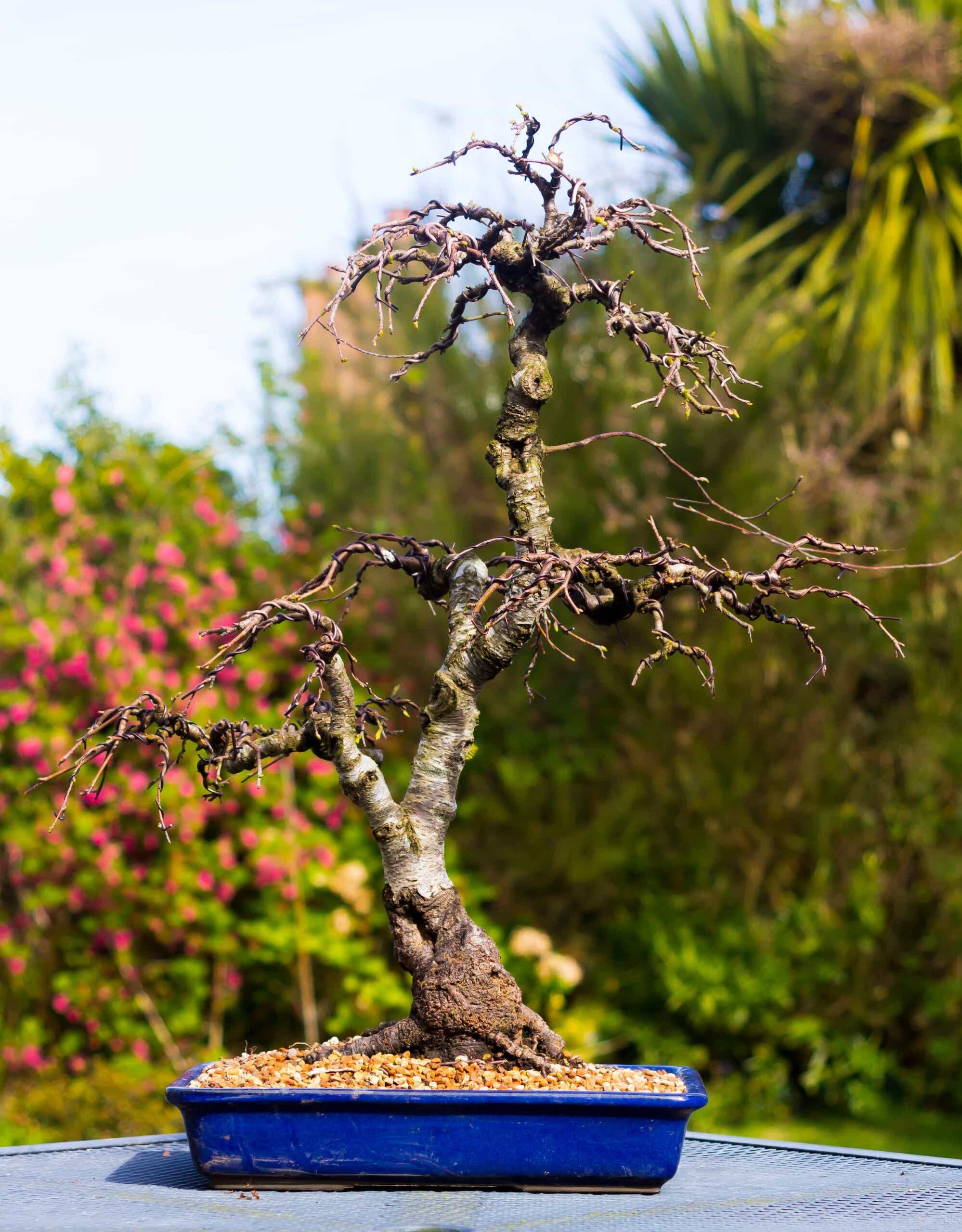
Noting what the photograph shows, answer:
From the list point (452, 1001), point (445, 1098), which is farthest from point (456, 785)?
point (445, 1098)

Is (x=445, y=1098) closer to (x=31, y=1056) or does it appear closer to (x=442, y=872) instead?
(x=442, y=872)

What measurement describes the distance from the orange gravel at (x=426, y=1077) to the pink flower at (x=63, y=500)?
2.83 m

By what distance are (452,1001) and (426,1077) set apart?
0.11m

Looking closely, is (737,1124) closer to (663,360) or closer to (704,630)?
(704,630)

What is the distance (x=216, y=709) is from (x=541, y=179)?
8.82ft

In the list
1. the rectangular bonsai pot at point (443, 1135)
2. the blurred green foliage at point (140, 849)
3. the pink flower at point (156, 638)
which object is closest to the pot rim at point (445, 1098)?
the rectangular bonsai pot at point (443, 1135)

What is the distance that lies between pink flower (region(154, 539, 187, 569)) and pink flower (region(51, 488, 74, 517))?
0.33m

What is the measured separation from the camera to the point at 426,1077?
159cm

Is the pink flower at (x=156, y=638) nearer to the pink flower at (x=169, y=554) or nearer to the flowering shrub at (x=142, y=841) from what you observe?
the flowering shrub at (x=142, y=841)

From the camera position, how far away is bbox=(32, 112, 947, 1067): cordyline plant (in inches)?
62.6

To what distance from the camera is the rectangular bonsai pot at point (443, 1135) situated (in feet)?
4.85

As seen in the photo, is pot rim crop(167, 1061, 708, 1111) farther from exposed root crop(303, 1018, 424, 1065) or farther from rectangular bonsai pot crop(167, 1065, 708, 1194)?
exposed root crop(303, 1018, 424, 1065)

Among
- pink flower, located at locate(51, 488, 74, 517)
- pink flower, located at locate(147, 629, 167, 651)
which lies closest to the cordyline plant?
pink flower, located at locate(147, 629, 167, 651)

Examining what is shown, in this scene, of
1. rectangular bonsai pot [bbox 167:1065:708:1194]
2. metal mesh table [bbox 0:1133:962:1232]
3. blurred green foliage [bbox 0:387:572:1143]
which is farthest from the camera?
blurred green foliage [bbox 0:387:572:1143]
